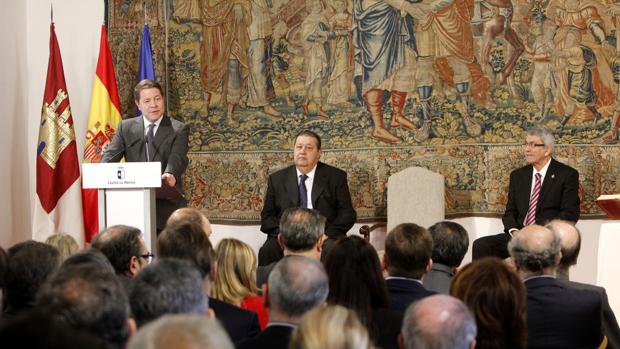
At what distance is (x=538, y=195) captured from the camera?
9133mm

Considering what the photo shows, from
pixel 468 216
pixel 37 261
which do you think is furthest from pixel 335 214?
pixel 37 261

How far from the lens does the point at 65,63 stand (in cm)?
1017

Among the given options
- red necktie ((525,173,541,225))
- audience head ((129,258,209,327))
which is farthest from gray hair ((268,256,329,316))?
red necktie ((525,173,541,225))

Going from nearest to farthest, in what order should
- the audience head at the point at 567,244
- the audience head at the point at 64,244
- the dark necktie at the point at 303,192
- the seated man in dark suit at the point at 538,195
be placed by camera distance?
the audience head at the point at 64,244 → the audience head at the point at 567,244 → the seated man in dark suit at the point at 538,195 → the dark necktie at the point at 303,192

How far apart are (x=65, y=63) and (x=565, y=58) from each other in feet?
18.2

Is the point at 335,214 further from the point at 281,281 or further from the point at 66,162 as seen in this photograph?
the point at 281,281

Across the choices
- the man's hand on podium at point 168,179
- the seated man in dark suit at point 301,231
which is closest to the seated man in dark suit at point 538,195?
the man's hand on podium at point 168,179

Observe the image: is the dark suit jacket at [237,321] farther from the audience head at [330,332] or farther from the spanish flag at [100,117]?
the spanish flag at [100,117]

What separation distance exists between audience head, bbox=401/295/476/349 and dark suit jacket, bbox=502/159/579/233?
618cm

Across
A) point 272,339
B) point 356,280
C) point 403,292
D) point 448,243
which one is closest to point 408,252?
point 403,292

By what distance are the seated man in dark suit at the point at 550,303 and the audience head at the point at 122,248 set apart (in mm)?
1976

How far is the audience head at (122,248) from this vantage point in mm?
4586

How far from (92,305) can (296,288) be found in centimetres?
90

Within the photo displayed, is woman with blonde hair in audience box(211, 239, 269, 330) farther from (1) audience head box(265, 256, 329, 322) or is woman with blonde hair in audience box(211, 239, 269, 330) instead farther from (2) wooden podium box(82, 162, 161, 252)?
(2) wooden podium box(82, 162, 161, 252)
